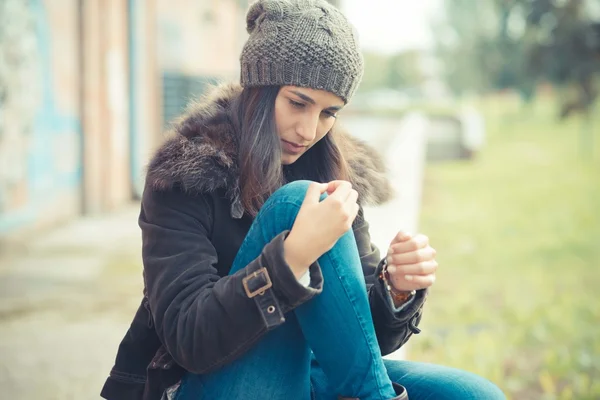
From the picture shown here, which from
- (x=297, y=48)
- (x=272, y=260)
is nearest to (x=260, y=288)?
(x=272, y=260)

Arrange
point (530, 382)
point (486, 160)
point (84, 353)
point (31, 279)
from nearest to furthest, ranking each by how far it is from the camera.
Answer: point (84, 353)
point (530, 382)
point (31, 279)
point (486, 160)

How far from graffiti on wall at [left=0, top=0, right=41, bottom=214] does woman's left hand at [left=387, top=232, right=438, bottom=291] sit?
15.0 ft

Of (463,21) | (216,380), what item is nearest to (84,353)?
(216,380)

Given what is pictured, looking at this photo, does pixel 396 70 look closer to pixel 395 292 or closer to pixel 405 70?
pixel 405 70

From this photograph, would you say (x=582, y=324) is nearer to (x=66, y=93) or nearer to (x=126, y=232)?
(x=126, y=232)

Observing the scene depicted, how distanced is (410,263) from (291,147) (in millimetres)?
486

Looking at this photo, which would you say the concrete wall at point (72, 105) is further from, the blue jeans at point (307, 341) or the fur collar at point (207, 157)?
the blue jeans at point (307, 341)

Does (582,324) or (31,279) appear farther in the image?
(582,324)

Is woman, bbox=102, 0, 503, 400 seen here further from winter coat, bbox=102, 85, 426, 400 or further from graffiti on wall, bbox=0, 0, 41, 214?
graffiti on wall, bbox=0, 0, 41, 214

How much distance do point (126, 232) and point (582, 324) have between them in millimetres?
4123

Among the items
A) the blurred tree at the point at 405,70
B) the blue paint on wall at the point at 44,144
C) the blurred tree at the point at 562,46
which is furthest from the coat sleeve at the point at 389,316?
the blurred tree at the point at 405,70

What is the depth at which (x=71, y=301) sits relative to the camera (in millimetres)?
4516

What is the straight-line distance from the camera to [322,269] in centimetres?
172

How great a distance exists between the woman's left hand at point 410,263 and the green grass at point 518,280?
90.9 inches
